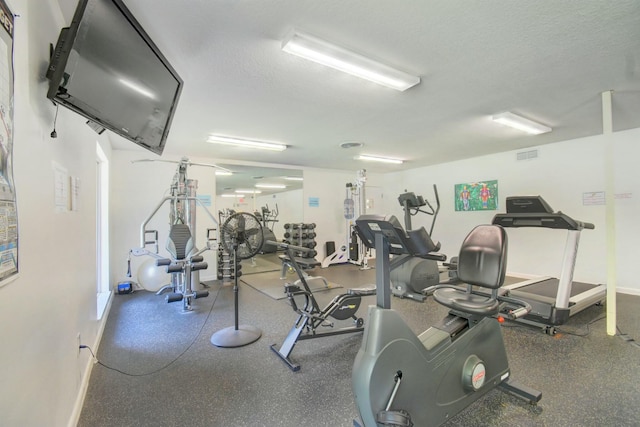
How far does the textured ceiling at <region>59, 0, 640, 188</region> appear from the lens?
5.73ft

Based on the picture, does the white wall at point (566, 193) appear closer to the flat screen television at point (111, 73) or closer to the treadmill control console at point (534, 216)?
the treadmill control console at point (534, 216)

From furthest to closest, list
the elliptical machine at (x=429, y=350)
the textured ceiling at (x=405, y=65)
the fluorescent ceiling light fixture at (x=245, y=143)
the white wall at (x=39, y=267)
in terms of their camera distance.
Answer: the fluorescent ceiling light fixture at (x=245, y=143)
the textured ceiling at (x=405, y=65)
the elliptical machine at (x=429, y=350)
the white wall at (x=39, y=267)

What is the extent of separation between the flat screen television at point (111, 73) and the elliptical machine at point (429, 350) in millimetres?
1523

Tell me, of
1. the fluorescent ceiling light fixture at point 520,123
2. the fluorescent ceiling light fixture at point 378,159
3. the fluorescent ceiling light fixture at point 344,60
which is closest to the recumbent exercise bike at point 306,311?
the fluorescent ceiling light fixture at point 344,60

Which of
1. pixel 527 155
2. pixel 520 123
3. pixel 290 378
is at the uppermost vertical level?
pixel 520 123

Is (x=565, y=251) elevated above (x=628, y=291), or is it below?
above

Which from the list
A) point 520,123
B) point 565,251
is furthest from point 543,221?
point 520,123

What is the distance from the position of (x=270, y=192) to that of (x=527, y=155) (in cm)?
778

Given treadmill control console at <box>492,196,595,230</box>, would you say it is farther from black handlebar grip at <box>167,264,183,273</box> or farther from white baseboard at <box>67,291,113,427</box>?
white baseboard at <box>67,291,113,427</box>

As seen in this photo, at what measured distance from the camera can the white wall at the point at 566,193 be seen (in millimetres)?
4262

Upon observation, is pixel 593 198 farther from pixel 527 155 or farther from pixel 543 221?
pixel 543 221

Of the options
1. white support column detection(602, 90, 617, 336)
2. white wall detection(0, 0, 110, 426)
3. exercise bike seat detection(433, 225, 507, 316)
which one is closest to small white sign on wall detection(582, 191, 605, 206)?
white support column detection(602, 90, 617, 336)

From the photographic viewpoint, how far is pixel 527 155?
5324 mm

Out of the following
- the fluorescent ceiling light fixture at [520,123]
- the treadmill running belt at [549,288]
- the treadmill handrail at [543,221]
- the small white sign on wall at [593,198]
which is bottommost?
the treadmill running belt at [549,288]
